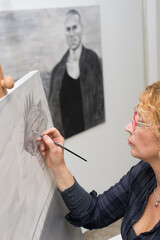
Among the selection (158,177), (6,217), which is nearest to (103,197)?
(158,177)

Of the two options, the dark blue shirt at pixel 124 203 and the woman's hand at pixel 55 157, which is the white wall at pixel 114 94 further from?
the woman's hand at pixel 55 157

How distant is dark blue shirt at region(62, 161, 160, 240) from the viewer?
1237 mm

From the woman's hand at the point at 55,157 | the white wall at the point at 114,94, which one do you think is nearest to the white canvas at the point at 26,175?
the woman's hand at the point at 55,157

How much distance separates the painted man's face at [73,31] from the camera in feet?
6.26

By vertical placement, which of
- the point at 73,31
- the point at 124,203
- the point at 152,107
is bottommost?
the point at 124,203

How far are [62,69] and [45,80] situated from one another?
0.16m

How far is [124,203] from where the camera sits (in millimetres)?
1348

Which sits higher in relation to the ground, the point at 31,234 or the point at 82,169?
the point at 31,234

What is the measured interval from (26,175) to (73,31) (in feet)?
4.16

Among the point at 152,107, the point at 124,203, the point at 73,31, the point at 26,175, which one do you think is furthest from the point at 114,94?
the point at 26,175

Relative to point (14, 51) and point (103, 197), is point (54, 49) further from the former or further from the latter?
point (103, 197)

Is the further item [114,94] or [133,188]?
[114,94]

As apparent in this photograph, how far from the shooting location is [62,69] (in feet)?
6.34

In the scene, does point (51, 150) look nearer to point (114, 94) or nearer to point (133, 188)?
point (133, 188)
